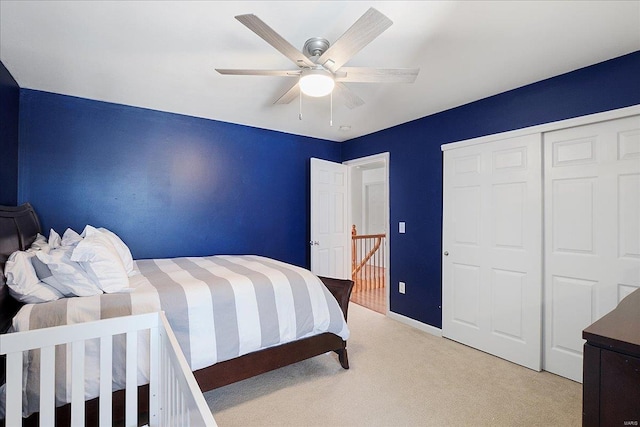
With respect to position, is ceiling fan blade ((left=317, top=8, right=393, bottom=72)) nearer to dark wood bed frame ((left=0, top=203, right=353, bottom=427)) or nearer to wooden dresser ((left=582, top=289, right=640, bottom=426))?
wooden dresser ((left=582, top=289, right=640, bottom=426))

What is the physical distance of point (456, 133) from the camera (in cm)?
309

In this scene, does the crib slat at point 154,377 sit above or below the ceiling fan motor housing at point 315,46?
below

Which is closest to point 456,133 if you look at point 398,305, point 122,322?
point 398,305

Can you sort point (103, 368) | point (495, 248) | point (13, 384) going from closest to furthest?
point (13, 384) → point (103, 368) → point (495, 248)

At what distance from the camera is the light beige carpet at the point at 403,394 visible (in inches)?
73.1

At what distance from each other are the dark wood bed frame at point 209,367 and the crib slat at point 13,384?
468 millimetres

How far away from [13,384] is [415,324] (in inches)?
131

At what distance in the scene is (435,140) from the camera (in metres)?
3.29

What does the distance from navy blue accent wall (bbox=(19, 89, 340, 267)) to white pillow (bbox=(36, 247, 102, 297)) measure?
1474 millimetres

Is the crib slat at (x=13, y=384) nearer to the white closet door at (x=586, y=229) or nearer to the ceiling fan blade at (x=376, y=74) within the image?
the ceiling fan blade at (x=376, y=74)

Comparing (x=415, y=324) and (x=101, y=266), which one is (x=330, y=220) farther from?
(x=101, y=266)

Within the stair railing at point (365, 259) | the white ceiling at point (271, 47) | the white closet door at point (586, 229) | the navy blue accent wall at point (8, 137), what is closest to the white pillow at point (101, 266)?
the navy blue accent wall at point (8, 137)

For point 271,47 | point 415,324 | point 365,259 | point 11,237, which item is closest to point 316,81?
point 271,47

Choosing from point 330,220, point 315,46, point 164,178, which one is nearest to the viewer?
point 315,46
